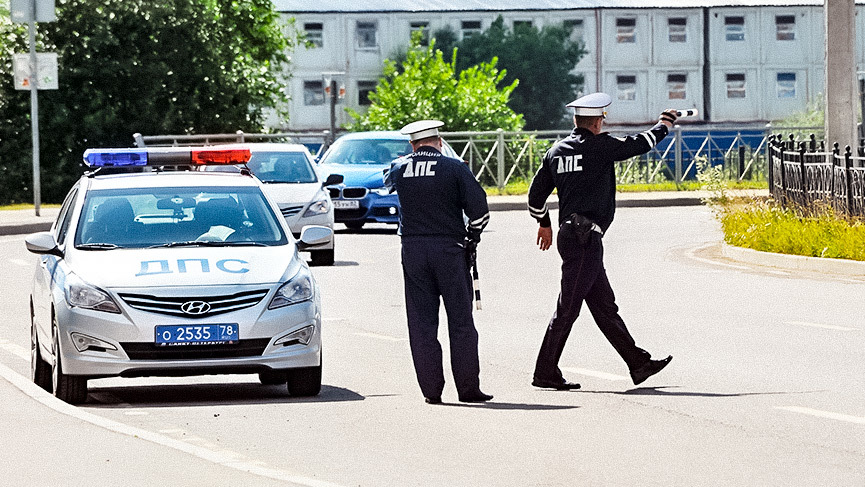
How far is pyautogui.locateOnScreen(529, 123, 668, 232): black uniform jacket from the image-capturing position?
1066 centimetres

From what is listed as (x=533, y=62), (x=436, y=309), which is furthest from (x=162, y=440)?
(x=533, y=62)

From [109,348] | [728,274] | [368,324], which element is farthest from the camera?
[728,274]

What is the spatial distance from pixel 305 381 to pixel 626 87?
234 ft

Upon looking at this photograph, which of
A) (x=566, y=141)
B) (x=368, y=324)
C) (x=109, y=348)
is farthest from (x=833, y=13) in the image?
(x=109, y=348)

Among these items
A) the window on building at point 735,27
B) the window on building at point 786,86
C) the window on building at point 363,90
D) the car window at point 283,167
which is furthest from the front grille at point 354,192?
the window on building at point 786,86

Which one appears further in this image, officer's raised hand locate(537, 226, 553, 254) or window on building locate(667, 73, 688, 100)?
window on building locate(667, 73, 688, 100)

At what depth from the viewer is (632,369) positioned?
36.0 feet

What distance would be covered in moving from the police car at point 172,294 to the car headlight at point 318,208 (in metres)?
11.4

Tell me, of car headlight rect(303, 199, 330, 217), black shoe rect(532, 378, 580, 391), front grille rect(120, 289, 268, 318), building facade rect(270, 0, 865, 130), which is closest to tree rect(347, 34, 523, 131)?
car headlight rect(303, 199, 330, 217)

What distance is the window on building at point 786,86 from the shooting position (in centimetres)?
8131

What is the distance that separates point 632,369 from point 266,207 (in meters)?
2.60

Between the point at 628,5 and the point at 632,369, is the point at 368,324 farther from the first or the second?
the point at 628,5

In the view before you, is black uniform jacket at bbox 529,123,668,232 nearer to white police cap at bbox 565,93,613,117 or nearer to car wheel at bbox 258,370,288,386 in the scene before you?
white police cap at bbox 565,93,613,117

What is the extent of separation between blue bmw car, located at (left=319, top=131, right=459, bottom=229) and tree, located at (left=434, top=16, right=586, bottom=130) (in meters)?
45.5
